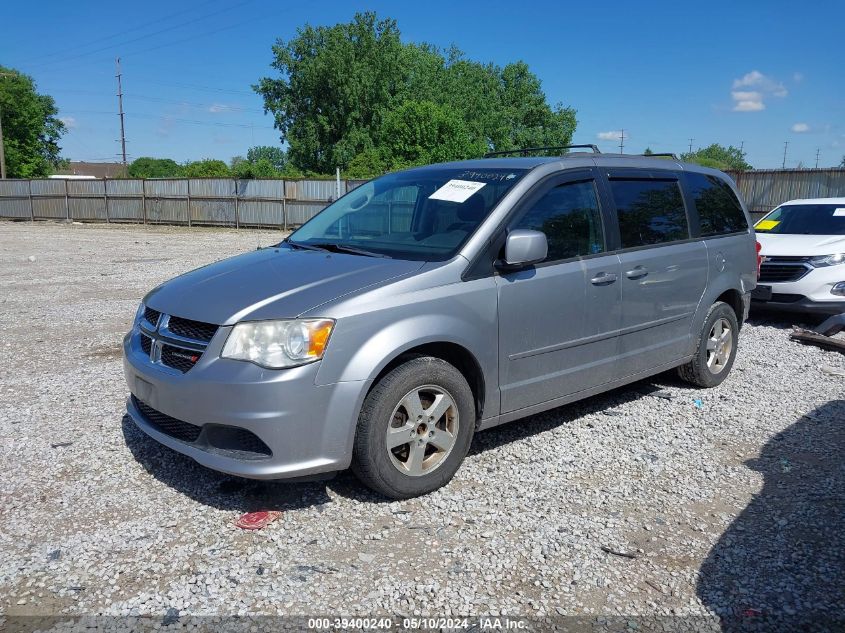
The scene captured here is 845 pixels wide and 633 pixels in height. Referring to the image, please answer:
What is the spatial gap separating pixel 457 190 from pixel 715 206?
8.93 feet

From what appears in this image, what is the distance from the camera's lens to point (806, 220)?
9.82 meters

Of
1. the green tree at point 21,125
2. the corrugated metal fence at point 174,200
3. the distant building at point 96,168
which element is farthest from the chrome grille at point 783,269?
the distant building at point 96,168

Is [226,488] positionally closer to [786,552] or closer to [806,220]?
[786,552]

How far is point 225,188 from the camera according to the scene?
1222 inches

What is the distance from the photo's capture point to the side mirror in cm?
394

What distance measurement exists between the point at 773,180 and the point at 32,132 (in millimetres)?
59254

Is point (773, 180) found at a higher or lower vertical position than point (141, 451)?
higher

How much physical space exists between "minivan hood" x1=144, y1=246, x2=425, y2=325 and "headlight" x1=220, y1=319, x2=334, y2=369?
6 cm

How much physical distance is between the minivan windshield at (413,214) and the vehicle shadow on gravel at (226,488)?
1448mm

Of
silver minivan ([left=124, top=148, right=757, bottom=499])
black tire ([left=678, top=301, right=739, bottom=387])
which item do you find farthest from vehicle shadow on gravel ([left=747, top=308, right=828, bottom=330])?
silver minivan ([left=124, top=148, right=757, bottom=499])

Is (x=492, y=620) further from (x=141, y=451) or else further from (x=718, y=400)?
(x=718, y=400)

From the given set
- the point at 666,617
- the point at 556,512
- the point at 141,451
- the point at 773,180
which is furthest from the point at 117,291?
the point at 773,180

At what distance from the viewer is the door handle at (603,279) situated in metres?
4.57

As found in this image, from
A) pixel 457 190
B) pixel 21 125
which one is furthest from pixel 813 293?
pixel 21 125
